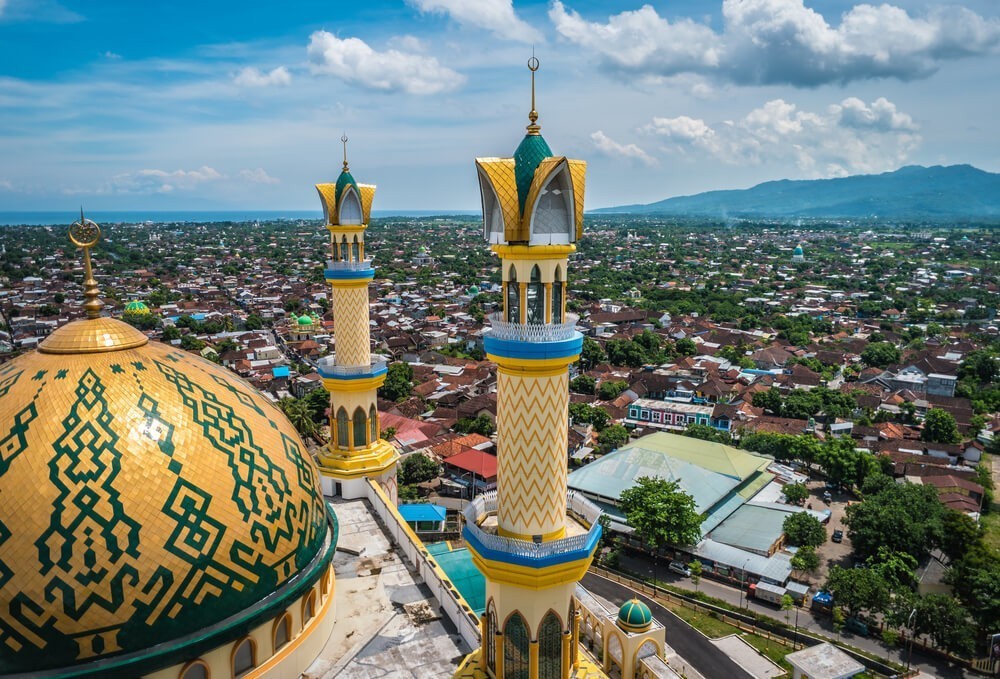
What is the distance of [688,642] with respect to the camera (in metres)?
21.3

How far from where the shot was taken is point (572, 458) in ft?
120

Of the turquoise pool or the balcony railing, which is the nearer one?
the balcony railing

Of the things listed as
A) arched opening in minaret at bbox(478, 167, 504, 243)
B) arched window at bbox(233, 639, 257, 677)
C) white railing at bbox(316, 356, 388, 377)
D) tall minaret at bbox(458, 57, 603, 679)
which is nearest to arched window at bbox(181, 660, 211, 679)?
arched window at bbox(233, 639, 257, 677)

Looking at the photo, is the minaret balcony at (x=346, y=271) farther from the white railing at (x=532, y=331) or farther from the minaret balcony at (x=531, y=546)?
the minaret balcony at (x=531, y=546)

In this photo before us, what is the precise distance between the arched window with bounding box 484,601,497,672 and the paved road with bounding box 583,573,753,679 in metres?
13.3

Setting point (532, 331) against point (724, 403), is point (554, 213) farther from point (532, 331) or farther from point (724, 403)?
point (724, 403)

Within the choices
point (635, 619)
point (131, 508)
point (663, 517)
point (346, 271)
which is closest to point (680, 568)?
point (663, 517)

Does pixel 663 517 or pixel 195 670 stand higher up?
pixel 195 670

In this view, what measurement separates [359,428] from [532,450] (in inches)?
349

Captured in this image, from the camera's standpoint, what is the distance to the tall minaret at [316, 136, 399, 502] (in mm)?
16297

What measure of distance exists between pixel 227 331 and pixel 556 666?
6579cm

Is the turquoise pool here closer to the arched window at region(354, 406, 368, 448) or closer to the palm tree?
the arched window at region(354, 406, 368, 448)

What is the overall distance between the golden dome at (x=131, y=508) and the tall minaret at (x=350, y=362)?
6349mm

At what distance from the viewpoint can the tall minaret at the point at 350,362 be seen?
53.5 feet
